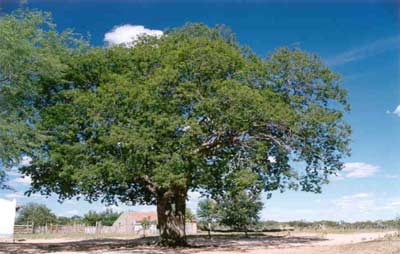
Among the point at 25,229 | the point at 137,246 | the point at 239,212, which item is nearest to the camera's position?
the point at 137,246

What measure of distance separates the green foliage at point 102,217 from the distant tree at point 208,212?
39587 mm

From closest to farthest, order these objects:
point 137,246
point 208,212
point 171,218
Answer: point 171,218, point 137,246, point 208,212

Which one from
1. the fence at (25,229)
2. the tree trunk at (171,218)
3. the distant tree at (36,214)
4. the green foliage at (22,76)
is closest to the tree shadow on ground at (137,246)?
the tree trunk at (171,218)

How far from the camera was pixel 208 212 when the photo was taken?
2183 inches

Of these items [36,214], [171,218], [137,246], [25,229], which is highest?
[36,214]

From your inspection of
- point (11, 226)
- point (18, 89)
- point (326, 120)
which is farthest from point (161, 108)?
point (11, 226)

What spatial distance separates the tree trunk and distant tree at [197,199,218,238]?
25.2 metres

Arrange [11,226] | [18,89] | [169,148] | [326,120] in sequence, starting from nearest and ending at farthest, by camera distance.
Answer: [18,89] < [169,148] < [326,120] < [11,226]

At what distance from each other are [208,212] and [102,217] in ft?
163

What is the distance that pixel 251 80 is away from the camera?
81.5ft

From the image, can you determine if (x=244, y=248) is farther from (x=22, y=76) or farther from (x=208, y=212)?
(x=208, y=212)

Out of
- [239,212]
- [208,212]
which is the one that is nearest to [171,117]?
[239,212]

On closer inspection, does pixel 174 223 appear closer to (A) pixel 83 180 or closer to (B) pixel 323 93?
(A) pixel 83 180

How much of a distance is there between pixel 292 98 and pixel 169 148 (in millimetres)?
7925
